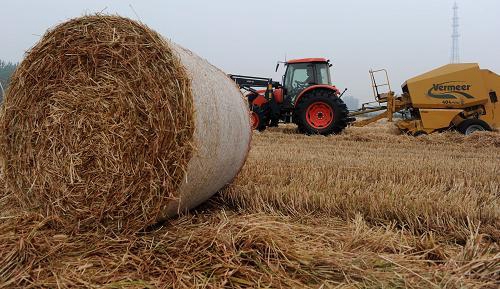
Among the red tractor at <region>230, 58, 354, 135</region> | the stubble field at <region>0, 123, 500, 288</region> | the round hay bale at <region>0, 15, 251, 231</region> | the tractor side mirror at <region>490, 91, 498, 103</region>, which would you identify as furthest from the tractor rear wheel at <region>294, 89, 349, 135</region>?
the round hay bale at <region>0, 15, 251, 231</region>

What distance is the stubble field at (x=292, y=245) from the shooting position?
205cm

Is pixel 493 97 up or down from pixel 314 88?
down

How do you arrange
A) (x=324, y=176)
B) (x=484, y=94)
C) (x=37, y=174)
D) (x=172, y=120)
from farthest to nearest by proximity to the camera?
(x=484, y=94)
(x=324, y=176)
(x=37, y=174)
(x=172, y=120)

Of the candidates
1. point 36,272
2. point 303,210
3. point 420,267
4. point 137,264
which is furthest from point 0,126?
point 420,267

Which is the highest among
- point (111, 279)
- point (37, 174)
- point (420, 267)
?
point (37, 174)

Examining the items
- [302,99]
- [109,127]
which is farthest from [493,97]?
[109,127]

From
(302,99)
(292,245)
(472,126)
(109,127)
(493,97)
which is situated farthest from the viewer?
(302,99)

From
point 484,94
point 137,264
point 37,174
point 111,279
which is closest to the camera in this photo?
point 111,279

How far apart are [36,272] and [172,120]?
105cm

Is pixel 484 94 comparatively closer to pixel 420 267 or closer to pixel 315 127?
pixel 315 127

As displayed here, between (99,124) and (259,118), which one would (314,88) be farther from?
(99,124)

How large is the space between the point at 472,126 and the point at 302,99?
3933 millimetres

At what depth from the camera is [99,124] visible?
8.53 ft

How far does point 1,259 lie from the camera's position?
2164 millimetres
